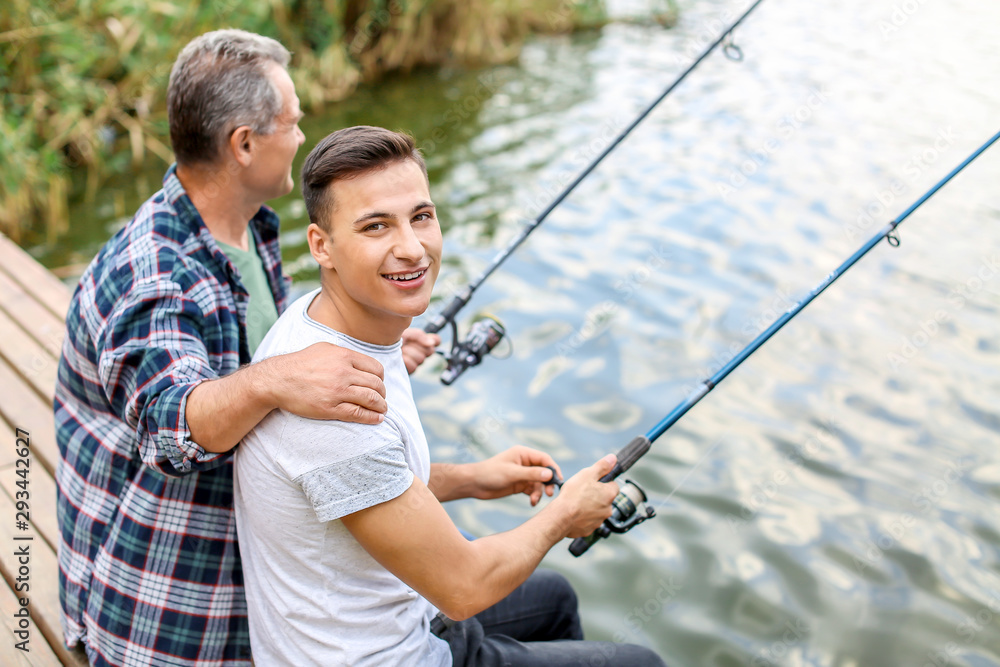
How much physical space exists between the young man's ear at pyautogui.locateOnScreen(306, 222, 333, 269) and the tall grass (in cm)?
468

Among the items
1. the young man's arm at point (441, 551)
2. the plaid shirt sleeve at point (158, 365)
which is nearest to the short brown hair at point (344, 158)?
the plaid shirt sleeve at point (158, 365)

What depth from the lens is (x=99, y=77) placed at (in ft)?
21.2

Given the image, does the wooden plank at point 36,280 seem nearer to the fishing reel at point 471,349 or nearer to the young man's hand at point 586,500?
the fishing reel at point 471,349

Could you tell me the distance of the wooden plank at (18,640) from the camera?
1995mm

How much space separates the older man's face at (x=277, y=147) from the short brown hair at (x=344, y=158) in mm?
650

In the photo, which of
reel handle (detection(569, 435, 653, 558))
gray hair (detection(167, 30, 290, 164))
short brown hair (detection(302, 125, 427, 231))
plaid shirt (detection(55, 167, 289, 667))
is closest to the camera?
short brown hair (detection(302, 125, 427, 231))

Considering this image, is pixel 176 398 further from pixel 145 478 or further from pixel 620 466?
pixel 620 466

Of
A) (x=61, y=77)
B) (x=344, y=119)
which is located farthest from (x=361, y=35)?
(x=61, y=77)

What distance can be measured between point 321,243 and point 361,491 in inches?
19.1

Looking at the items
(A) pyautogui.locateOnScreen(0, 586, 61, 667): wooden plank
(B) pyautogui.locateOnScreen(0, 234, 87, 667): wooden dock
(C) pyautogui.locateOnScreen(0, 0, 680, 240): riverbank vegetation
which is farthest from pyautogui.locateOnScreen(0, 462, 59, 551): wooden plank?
(C) pyautogui.locateOnScreen(0, 0, 680, 240): riverbank vegetation

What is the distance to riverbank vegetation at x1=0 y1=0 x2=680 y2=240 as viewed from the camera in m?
5.75

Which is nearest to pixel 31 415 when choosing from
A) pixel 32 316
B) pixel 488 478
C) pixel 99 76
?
pixel 32 316

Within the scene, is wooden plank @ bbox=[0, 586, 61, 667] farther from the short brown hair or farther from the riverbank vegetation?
the riverbank vegetation

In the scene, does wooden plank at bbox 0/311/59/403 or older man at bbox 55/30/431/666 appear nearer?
older man at bbox 55/30/431/666
